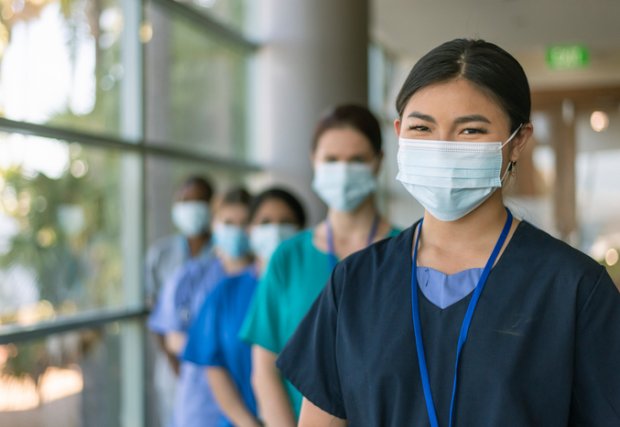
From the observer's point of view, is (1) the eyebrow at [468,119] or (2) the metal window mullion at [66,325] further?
(2) the metal window mullion at [66,325]

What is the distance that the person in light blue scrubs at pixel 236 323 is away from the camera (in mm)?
2674

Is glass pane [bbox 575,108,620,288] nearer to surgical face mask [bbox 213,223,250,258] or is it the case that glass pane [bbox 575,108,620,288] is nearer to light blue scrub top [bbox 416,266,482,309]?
surgical face mask [bbox 213,223,250,258]

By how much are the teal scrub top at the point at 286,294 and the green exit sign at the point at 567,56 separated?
4.96 ft

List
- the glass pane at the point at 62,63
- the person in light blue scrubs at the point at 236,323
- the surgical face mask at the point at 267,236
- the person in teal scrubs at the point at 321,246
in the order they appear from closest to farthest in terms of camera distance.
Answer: the person in teal scrubs at the point at 321,246, the person in light blue scrubs at the point at 236,323, the surgical face mask at the point at 267,236, the glass pane at the point at 62,63

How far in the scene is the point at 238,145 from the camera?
594 cm

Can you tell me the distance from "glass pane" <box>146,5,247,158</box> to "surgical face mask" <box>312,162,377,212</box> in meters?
2.53

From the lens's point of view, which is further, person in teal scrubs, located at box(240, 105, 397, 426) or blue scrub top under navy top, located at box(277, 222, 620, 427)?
person in teal scrubs, located at box(240, 105, 397, 426)

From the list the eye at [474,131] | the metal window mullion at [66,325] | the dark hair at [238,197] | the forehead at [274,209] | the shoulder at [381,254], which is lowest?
the metal window mullion at [66,325]

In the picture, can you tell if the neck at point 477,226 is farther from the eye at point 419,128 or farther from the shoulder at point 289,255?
the shoulder at point 289,255

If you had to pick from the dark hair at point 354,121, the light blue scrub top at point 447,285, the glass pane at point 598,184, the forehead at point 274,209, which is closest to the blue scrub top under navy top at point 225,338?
the forehead at point 274,209

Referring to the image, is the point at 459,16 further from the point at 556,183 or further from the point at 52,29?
the point at 556,183

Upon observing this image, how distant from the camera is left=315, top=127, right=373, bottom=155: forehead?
7.14 ft

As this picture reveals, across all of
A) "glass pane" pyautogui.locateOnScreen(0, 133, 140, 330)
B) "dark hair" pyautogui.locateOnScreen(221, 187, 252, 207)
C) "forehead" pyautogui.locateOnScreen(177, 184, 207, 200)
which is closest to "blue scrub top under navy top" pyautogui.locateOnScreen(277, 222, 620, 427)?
"dark hair" pyautogui.locateOnScreen(221, 187, 252, 207)

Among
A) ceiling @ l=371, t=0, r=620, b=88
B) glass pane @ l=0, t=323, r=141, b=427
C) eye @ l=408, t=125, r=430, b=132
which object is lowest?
glass pane @ l=0, t=323, r=141, b=427
